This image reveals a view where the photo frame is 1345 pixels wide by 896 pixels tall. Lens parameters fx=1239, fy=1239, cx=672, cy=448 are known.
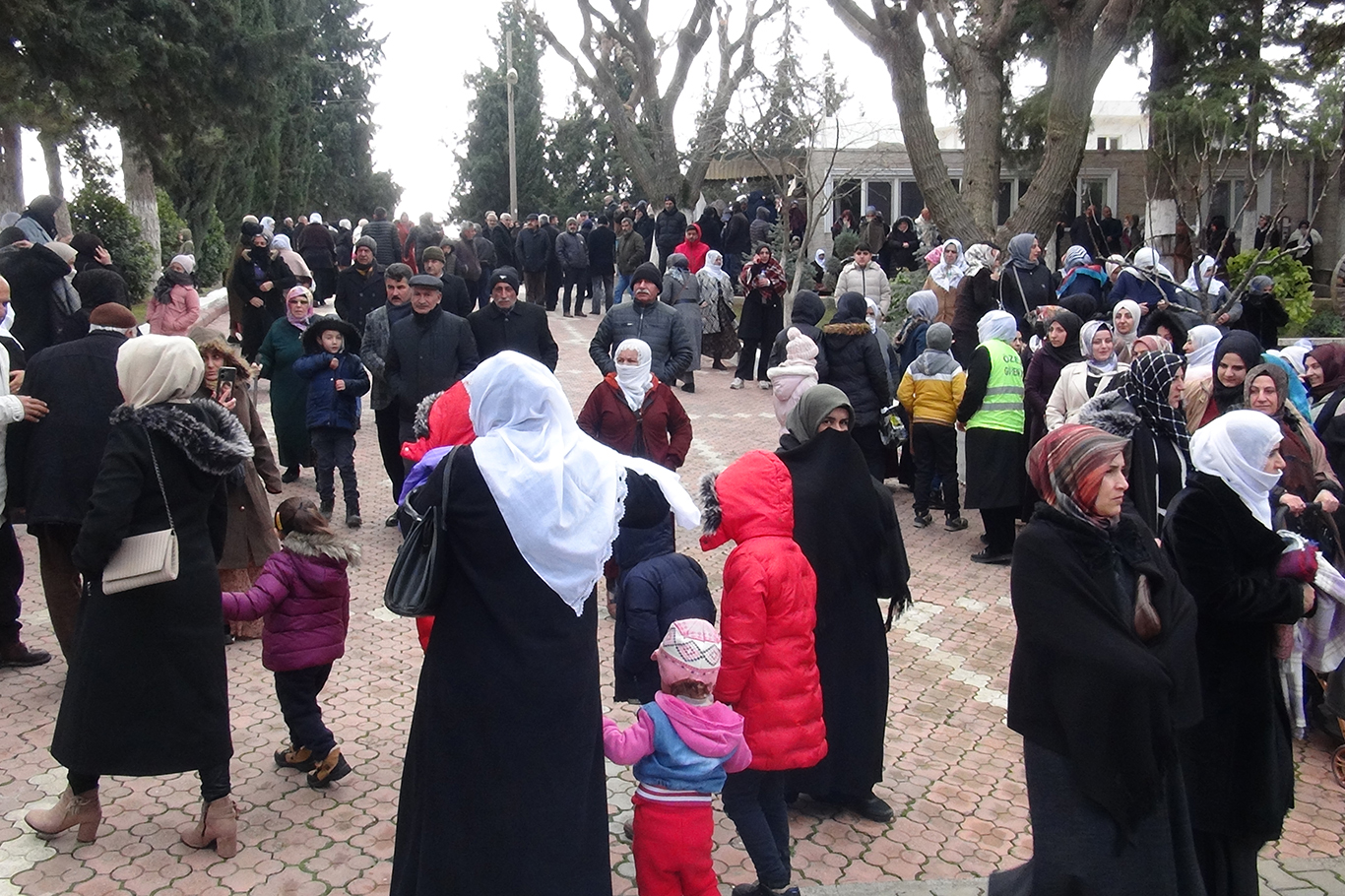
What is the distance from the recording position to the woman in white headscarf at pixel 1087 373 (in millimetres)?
8094

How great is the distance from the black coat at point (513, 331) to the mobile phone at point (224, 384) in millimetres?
2809

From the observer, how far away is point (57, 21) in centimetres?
1559

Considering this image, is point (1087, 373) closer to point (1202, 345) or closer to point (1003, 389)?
point (1202, 345)

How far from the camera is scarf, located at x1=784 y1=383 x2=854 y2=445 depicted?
15.9 ft

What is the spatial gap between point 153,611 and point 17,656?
265 centimetres

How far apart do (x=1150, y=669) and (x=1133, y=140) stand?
132 ft

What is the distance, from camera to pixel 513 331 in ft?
32.3

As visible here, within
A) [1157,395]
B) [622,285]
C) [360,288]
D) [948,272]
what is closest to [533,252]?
[622,285]

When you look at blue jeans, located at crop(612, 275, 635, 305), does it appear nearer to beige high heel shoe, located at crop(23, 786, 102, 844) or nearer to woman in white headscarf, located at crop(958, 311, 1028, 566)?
woman in white headscarf, located at crop(958, 311, 1028, 566)

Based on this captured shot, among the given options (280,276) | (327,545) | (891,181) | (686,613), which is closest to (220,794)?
(327,545)

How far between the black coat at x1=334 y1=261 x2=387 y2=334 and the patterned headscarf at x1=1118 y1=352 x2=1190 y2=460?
865 cm

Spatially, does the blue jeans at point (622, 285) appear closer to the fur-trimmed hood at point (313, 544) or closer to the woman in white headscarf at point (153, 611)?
the fur-trimmed hood at point (313, 544)

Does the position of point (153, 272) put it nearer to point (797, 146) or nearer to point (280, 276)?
point (280, 276)

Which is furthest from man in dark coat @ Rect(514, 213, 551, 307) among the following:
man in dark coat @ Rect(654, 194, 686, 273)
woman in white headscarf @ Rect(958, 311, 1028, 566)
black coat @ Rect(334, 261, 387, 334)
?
woman in white headscarf @ Rect(958, 311, 1028, 566)
